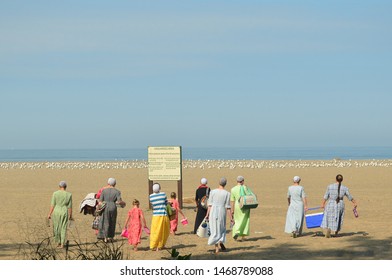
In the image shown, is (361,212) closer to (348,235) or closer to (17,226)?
(348,235)

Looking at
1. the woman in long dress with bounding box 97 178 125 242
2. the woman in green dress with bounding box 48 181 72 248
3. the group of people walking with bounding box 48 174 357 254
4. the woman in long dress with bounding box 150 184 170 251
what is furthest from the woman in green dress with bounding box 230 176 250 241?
the woman in green dress with bounding box 48 181 72 248

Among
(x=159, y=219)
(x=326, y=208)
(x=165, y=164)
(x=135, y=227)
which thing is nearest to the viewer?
(x=159, y=219)

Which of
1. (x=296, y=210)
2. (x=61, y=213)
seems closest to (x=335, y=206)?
(x=296, y=210)

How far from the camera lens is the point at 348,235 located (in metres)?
20.0

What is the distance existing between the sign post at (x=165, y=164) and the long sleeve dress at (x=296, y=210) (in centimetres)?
915

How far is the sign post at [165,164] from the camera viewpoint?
2802 cm

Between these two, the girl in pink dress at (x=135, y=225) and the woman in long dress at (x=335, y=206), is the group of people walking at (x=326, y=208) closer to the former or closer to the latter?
the woman in long dress at (x=335, y=206)

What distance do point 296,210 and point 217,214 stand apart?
11.1ft

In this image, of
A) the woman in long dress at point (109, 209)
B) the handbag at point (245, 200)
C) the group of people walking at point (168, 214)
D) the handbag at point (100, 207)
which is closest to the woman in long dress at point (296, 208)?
the group of people walking at point (168, 214)

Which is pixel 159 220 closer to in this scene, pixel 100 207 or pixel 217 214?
pixel 217 214

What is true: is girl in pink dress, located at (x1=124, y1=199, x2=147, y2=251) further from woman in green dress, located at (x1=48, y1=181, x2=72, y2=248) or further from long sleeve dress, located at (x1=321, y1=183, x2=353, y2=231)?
long sleeve dress, located at (x1=321, y1=183, x2=353, y2=231)

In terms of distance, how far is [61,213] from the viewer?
683 inches

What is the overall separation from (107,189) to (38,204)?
14.4m
